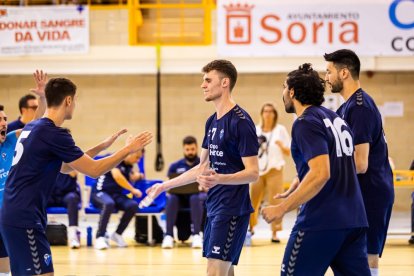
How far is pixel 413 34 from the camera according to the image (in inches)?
527

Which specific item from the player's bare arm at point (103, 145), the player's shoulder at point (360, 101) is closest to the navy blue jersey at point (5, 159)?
the player's bare arm at point (103, 145)

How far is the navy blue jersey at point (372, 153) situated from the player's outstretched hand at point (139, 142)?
1406 millimetres

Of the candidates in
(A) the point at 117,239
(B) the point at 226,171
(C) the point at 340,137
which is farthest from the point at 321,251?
(A) the point at 117,239

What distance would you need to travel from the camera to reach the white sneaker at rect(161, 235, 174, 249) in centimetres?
1097

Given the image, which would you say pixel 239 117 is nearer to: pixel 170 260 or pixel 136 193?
pixel 170 260

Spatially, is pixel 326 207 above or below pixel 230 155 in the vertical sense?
below

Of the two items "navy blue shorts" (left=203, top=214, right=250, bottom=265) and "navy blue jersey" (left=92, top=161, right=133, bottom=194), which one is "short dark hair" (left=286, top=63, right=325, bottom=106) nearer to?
"navy blue shorts" (left=203, top=214, right=250, bottom=265)

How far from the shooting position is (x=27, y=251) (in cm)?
518

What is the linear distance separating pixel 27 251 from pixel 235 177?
55.9 inches

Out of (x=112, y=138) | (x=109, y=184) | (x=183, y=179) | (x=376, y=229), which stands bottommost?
(x=109, y=184)

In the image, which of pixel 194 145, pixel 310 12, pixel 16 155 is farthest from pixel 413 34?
pixel 16 155

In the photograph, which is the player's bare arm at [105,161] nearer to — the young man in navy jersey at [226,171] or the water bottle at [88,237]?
the young man in navy jersey at [226,171]

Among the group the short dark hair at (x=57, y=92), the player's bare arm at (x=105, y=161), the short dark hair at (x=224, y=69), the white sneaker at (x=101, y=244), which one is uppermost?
the short dark hair at (x=224, y=69)

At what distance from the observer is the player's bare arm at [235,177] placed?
16.7ft
